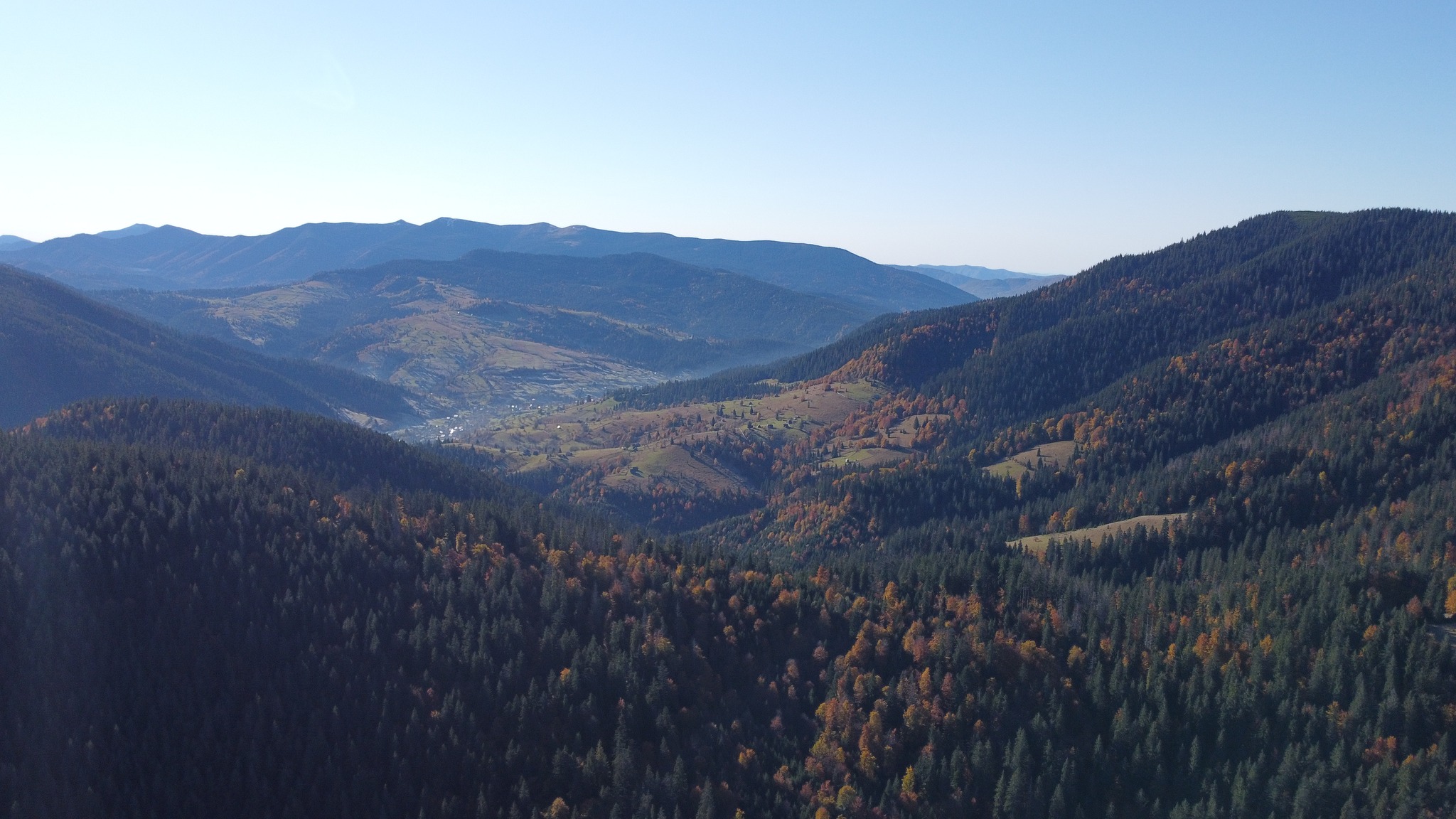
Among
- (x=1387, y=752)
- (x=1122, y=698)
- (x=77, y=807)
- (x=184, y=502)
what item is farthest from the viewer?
(x=184, y=502)

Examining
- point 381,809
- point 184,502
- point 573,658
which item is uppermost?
point 184,502

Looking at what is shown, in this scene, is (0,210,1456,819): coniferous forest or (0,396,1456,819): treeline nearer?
(0,210,1456,819): coniferous forest

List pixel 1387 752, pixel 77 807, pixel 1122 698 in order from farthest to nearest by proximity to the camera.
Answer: pixel 1122 698, pixel 1387 752, pixel 77 807

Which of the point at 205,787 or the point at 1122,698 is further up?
the point at 1122,698

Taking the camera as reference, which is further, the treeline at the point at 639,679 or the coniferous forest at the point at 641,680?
the treeline at the point at 639,679

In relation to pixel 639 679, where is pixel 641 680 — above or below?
below

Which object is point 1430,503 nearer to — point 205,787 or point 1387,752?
point 1387,752

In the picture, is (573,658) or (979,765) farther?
(573,658)

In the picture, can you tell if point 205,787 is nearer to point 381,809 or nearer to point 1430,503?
point 381,809

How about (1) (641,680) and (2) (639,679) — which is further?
(1) (641,680)

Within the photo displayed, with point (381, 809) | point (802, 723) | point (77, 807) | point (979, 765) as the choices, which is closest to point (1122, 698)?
point (979, 765)
